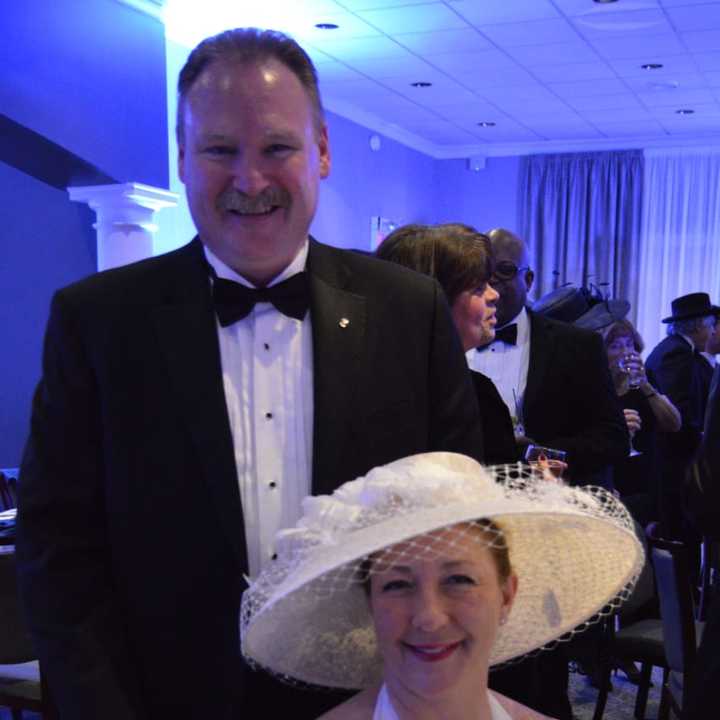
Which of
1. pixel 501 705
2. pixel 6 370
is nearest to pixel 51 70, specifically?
pixel 6 370

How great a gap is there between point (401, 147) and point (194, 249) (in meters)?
7.69

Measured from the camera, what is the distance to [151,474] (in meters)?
1.22

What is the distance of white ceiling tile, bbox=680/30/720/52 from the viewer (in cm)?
525

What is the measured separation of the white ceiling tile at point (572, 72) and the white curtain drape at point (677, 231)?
2.84 m

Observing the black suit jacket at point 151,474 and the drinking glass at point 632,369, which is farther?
the drinking glass at point 632,369

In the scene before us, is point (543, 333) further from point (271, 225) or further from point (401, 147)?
point (401, 147)

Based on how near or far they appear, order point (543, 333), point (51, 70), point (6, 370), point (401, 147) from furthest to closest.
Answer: point (401, 147), point (6, 370), point (51, 70), point (543, 333)

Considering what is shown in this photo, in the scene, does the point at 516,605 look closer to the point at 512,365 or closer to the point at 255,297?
the point at 255,297

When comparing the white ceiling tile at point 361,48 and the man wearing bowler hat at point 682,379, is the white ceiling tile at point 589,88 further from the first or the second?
the man wearing bowler hat at point 682,379

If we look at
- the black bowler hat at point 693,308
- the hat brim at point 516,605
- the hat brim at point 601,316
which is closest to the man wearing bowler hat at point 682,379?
the black bowler hat at point 693,308

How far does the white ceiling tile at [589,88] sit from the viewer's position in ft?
21.3

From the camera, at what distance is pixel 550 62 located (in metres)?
5.95

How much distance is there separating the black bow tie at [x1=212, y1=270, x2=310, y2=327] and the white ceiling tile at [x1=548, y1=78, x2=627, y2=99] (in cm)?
576

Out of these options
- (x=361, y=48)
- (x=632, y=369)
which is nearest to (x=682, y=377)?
(x=632, y=369)
